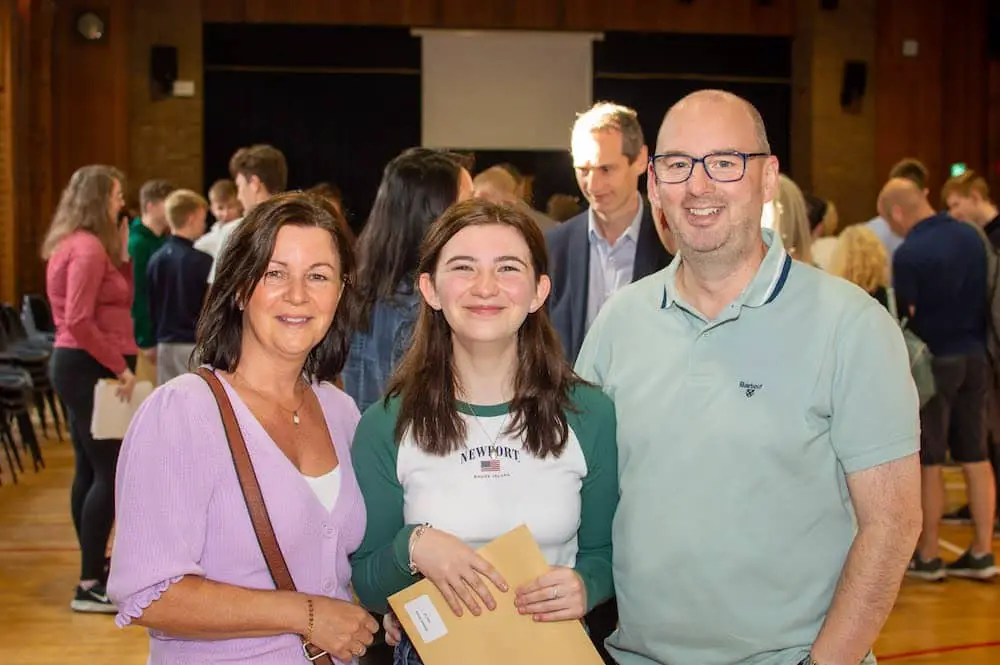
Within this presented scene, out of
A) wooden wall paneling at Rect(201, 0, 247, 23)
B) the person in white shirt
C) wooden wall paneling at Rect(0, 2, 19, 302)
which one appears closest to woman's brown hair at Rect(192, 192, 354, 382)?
the person in white shirt

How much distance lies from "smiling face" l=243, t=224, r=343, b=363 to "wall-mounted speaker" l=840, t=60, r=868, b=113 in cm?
1174

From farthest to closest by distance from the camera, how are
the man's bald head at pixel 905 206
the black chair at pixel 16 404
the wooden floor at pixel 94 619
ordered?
the black chair at pixel 16 404 < the man's bald head at pixel 905 206 < the wooden floor at pixel 94 619

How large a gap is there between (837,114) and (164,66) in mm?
6858

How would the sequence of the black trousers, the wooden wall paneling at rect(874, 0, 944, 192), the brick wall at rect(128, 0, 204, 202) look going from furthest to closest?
the wooden wall paneling at rect(874, 0, 944, 192) → the brick wall at rect(128, 0, 204, 202) → the black trousers

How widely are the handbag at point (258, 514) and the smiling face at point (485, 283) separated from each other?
0.39m

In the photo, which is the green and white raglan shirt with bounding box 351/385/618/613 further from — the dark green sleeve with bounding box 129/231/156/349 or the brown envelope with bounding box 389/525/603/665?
the dark green sleeve with bounding box 129/231/156/349

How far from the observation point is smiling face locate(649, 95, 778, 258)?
200cm

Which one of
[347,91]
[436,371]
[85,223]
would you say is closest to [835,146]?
[347,91]

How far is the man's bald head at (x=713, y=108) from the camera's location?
6.59ft

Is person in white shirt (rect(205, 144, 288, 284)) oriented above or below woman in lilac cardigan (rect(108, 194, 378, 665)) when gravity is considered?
above

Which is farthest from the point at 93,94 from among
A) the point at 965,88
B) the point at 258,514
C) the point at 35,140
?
the point at 258,514

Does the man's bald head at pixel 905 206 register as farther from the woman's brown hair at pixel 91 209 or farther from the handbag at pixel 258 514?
the handbag at pixel 258 514

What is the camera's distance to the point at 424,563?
77.7 inches

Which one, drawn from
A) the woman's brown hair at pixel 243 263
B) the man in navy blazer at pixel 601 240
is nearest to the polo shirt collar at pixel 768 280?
the woman's brown hair at pixel 243 263
